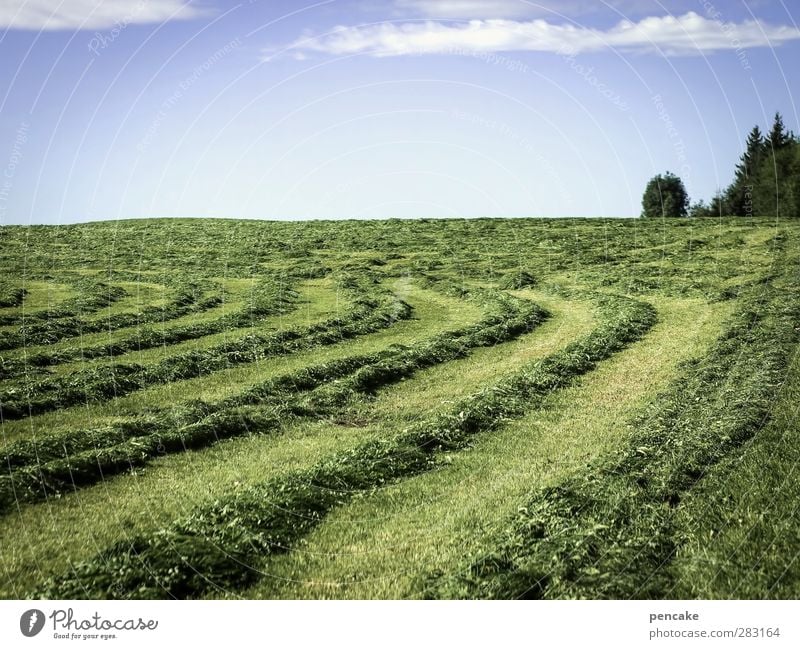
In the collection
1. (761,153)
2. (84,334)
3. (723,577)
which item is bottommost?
(723,577)

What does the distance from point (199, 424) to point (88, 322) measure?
1628 centimetres

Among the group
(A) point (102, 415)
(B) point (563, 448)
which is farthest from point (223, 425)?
(B) point (563, 448)

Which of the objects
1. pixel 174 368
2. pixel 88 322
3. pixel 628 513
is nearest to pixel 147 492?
pixel 628 513

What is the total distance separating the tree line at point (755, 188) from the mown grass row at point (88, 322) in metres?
58.0

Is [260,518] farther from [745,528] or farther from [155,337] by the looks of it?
[155,337]

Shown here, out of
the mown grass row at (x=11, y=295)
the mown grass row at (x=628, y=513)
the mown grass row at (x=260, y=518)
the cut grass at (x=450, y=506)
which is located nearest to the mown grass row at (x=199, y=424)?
the cut grass at (x=450, y=506)

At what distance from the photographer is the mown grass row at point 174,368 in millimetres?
19094

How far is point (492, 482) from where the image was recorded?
1376cm

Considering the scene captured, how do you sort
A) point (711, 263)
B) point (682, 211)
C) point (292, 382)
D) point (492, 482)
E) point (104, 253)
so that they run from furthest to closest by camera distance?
point (682, 211), point (104, 253), point (711, 263), point (292, 382), point (492, 482)

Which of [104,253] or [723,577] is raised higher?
[104,253]

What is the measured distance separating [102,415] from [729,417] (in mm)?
15437

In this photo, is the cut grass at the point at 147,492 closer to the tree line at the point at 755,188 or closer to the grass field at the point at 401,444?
the grass field at the point at 401,444

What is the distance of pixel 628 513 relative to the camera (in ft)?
38.2
